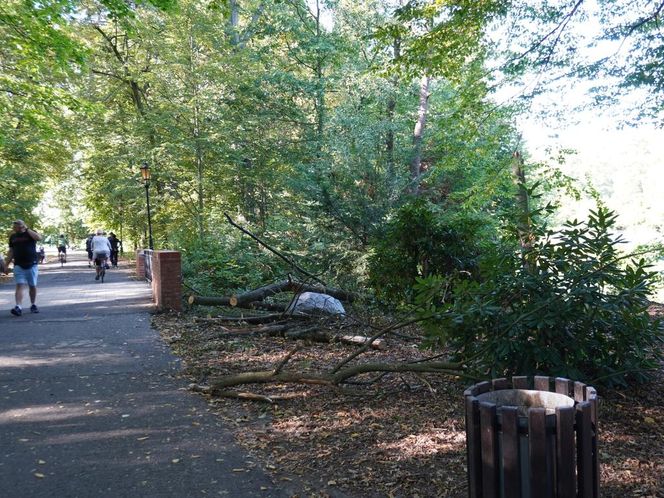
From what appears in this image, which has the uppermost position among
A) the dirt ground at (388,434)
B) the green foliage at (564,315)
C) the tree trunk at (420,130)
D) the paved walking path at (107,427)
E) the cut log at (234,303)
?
the tree trunk at (420,130)

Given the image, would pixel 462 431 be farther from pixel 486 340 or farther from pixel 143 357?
pixel 143 357

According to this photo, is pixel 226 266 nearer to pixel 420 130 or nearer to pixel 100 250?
pixel 100 250

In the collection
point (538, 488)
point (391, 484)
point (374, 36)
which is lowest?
point (391, 484)

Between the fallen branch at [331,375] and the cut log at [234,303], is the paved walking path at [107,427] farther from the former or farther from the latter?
the cut log at [234,303]

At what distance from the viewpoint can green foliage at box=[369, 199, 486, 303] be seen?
32.5 feet

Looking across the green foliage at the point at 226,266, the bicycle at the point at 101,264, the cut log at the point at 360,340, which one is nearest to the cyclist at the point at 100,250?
the bicycle at the point at 101,264

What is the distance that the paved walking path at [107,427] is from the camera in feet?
12.4

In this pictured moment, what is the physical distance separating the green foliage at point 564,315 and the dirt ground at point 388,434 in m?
0.50

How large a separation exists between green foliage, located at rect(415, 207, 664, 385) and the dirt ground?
19.9 inches

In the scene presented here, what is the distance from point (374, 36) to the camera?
9633 millimetres

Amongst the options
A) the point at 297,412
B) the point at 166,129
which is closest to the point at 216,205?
the point at 166,129

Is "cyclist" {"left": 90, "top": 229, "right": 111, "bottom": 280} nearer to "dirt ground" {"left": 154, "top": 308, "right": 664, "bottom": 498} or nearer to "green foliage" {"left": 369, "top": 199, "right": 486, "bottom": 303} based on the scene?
"green foliage" {"left": 369, "top": 199, "right": 486, "bottom": 303}

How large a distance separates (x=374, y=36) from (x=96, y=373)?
6.91 metres

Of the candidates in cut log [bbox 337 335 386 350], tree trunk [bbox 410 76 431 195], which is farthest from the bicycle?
cut log [bbox 337 335 386 350]
